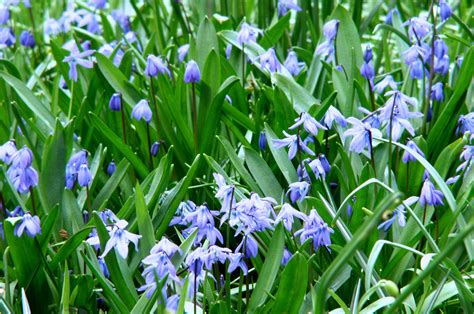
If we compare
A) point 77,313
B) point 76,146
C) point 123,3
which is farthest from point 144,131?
point 123,3

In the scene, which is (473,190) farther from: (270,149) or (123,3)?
(123,3)

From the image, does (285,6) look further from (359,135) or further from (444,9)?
(359,135)

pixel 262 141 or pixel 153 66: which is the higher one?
pixel 153 66

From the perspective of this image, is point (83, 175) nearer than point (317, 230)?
No

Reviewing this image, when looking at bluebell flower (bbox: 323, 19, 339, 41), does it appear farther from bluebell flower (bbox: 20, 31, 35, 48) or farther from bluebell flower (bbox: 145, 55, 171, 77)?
bluebell flower (bbox: 20, 31, 35, 48)

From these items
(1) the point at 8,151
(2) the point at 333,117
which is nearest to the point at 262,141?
(2) the point at 333,117

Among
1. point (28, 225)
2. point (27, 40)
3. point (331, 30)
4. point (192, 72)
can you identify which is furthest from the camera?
point (27, 40)
